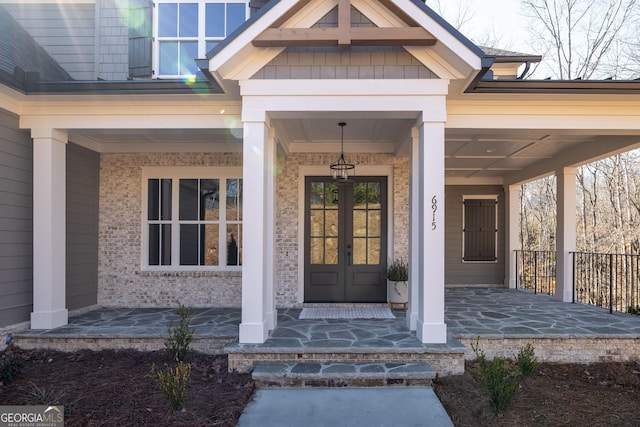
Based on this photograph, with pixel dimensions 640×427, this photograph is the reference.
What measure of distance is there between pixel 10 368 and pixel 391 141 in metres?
6.12

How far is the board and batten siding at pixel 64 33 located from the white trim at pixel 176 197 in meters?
2.08

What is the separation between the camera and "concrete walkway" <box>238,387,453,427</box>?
3430 mm

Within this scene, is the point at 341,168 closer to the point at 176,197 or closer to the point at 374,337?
the point at 374,337

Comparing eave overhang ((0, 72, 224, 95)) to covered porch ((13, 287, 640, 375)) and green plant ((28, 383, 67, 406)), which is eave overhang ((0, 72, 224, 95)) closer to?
covered porch ((13, 287, 640, 375))

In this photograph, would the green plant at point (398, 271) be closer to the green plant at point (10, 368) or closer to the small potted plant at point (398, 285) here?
the small potted plant at point (398, 285)

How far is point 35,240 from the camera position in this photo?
5.38 metres

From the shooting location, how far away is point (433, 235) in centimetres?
466

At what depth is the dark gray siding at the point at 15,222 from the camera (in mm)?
5074

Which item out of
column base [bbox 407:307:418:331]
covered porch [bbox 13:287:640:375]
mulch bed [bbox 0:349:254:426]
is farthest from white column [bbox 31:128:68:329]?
column base [bbox 407:307:418:331]

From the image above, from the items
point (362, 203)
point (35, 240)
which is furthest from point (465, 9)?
point (35, 240)

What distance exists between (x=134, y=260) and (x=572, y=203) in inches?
333

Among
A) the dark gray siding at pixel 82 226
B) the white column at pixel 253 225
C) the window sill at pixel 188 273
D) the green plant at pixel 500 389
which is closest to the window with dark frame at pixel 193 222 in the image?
the window sill at pixel 188 273

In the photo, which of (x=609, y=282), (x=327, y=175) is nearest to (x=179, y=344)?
(x=327, y=175)

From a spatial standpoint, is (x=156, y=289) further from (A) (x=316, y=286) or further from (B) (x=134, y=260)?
(A) (x=316, y=286)
